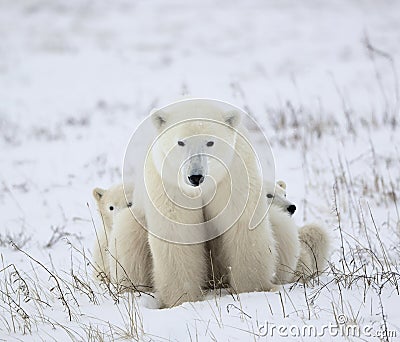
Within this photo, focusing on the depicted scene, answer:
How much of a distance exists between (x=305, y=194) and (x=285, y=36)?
18.7m

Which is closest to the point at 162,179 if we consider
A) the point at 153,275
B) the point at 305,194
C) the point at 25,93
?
the point at 153,275

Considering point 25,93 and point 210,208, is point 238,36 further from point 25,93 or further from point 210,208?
point 210,208

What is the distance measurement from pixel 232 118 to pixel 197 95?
9.80 meters

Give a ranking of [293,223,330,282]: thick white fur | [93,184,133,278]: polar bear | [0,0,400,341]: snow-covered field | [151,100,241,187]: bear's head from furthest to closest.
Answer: [93,184,133,278]: polar bear
[293,223,330,282]: thick white fur
[151,100,241,187]: bear's head
[0,0,400,341]: snow-covered field

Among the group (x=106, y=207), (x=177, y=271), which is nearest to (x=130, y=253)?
(x=177, y=271)

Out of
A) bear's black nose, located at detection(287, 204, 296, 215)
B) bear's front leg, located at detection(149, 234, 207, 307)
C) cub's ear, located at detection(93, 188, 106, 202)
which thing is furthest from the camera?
cub's ear, located at detection(93, 188, 106, 202)

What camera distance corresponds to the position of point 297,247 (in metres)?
3.60

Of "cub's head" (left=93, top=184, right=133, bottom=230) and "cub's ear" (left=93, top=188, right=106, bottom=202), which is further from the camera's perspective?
"cub's ear" (left=93, top=188, right=106, bottom=202)

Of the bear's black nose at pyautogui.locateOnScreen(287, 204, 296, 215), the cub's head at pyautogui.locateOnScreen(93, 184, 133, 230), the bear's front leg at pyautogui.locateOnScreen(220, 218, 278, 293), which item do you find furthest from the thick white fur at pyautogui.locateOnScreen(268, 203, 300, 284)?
the cub's head at pyautogui.locateOnScreen(93, 184, 133, 230)

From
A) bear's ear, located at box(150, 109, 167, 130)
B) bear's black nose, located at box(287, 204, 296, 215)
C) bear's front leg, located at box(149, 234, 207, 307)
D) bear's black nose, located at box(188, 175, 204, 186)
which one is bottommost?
bear's front leg, located at box(149, 234, 207, 307)

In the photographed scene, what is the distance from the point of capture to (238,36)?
24.5 m

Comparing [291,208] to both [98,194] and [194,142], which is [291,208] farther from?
[98,194]

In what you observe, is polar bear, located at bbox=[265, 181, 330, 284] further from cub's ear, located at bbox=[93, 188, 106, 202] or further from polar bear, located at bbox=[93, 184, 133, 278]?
cub's ear, located at bbox=[93, 188, 106, 202]

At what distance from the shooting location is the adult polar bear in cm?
319
